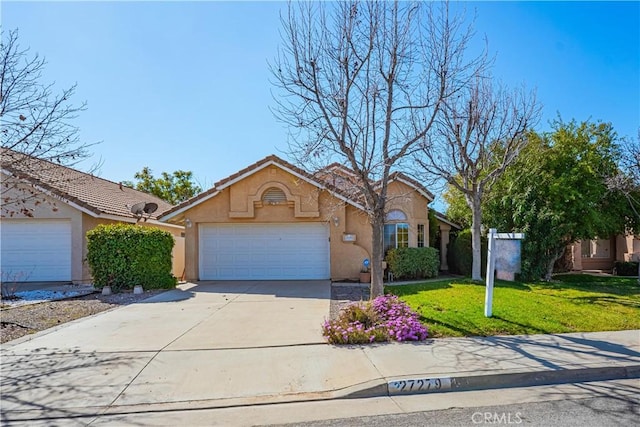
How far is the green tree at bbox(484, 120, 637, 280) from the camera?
13750mm

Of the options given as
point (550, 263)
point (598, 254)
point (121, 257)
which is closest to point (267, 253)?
point (121, 257)

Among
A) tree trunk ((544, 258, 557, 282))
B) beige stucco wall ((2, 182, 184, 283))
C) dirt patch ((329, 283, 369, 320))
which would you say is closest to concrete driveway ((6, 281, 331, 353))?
dirt patch ((329, 283, 369, 320))

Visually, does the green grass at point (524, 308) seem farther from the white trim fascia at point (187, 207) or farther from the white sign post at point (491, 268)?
the white trim fascia at point (187, 207)

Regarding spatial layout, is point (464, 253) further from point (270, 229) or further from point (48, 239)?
point (48, 239)

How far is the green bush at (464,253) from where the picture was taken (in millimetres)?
16141

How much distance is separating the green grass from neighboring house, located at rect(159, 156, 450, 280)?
3232 millimetres

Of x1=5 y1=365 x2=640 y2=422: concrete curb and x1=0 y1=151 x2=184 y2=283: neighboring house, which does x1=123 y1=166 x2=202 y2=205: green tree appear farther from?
x1=5 y1=365 x2=640 y2=422: concrete curb

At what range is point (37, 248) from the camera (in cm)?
1471

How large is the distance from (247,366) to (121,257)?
8.63 metres

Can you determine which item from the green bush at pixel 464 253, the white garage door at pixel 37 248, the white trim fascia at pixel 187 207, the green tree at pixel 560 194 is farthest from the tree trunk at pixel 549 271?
the white garage door at pixel 37 248

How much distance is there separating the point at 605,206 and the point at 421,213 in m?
6.78

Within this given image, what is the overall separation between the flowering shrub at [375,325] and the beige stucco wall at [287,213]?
7.05 m

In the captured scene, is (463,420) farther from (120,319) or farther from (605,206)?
(605,206)

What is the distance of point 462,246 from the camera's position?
56.7ft
